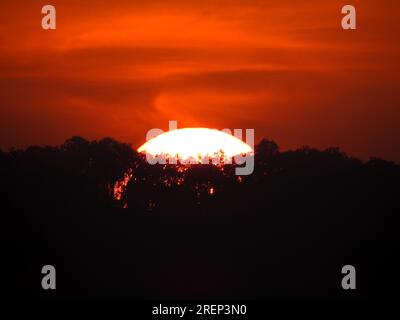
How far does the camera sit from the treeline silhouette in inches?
1729

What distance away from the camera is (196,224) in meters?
47.5

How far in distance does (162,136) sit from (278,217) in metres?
5.03

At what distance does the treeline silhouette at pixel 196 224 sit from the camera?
43906 millimetres

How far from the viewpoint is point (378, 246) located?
46.7 metres
